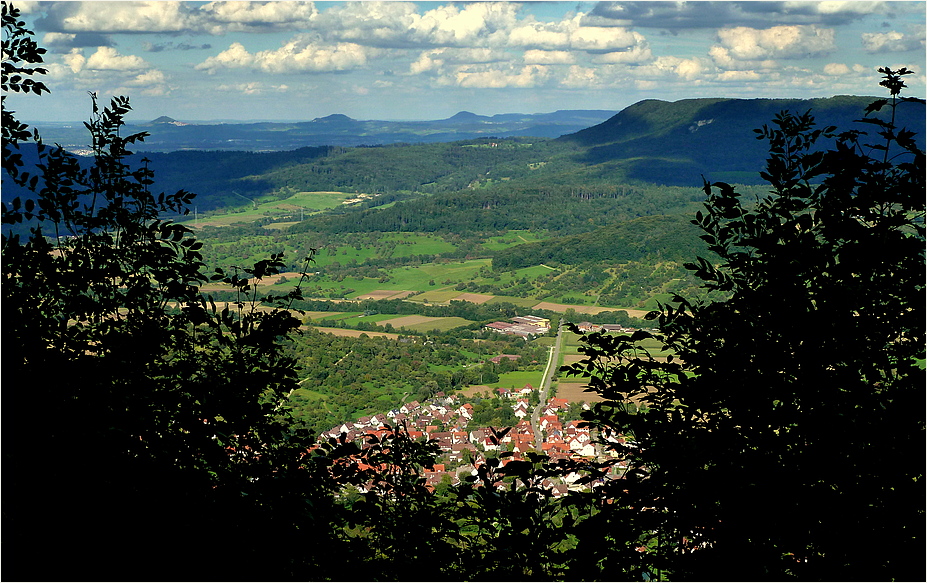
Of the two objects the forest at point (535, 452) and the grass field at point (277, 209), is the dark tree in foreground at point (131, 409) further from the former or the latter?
A: the grass field at point (277, 209)

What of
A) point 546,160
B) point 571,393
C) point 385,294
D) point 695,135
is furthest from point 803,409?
point 695,135

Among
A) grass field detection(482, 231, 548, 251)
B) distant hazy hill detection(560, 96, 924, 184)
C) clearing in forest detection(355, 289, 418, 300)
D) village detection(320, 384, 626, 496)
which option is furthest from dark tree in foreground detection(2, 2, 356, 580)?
distant hazy hill detection(560, 96, 924, 184)

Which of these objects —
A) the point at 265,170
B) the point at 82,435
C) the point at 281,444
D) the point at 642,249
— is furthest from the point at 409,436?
the point at 265,170

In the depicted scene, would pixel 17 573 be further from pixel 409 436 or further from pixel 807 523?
pixel 807 523

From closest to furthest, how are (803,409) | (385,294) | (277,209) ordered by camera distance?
(803,409) → (385,294) → (277,209)

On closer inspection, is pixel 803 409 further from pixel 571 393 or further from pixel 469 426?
pixel 571 393

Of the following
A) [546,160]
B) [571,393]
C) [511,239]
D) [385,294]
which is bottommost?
[385,294]
